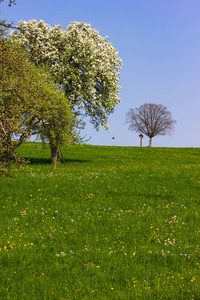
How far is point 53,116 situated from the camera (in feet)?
89.7

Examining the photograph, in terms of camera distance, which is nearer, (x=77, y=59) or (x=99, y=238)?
(x=99, y=238)

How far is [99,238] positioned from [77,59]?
2379cm

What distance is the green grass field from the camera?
845 centimetres

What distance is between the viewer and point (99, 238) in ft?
38.7

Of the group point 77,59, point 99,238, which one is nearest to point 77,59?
point 77,59

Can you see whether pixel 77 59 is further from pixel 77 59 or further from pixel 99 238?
pixel 99 238

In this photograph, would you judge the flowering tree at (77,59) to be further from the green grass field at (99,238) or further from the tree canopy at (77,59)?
the green grass field at (99,238)

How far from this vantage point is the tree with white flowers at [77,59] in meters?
32.1

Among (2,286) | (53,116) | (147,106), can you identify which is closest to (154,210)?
(2,286)

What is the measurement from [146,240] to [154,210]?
11.6 ft

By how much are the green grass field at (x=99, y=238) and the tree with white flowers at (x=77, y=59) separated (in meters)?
15.3

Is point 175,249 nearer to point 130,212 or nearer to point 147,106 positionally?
point 130,212

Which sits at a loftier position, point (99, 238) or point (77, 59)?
point (77, 59)

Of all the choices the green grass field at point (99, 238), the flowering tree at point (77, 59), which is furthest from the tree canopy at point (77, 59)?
the green grass field at point (99, 238)
